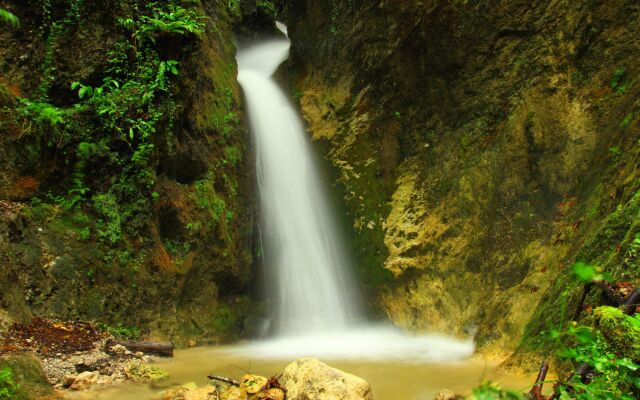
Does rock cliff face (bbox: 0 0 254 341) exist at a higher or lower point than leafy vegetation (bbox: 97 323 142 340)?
higher

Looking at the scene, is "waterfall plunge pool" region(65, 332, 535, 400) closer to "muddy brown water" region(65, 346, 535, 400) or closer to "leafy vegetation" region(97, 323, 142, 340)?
"muddy brown water" region(65, 346, 535, 400)

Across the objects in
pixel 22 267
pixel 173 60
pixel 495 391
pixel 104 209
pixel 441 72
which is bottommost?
pixel 495 391

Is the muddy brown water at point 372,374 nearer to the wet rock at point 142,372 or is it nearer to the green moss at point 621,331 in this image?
the wet rock at point 142,372

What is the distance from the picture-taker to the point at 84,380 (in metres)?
4.33

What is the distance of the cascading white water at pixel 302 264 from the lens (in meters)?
6.92

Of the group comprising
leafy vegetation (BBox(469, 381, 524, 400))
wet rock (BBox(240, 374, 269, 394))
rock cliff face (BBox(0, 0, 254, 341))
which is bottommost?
wet rock (BBox(240, 374, 269, 394))

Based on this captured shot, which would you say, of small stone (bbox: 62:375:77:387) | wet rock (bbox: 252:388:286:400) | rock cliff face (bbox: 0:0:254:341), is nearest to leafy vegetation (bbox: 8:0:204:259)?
rock cliff face (bbox: 0:0:254:341)

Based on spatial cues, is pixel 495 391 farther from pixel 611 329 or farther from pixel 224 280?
pixel 224 280

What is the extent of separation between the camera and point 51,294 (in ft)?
18.5

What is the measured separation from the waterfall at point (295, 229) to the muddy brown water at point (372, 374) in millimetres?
2234

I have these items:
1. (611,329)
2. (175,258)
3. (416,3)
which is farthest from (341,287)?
(611,329)

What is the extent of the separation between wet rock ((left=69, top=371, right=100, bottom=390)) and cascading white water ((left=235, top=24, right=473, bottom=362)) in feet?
8.30

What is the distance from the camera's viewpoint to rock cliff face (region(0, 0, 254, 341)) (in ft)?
19.1

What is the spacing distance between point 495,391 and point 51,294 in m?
6.06
